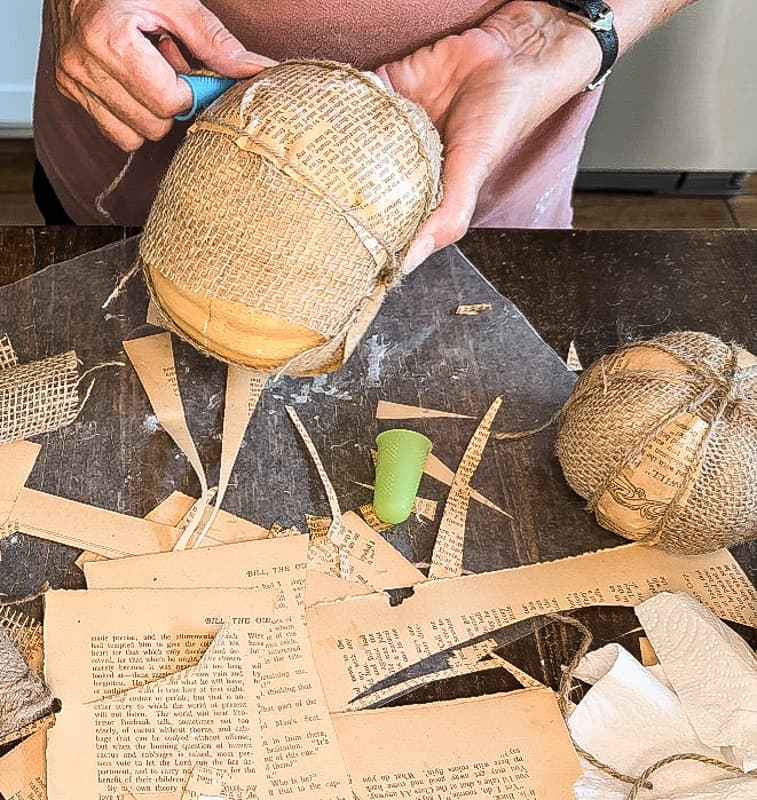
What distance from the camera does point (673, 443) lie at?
28.9 inches

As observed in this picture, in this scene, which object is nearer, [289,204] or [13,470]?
[289,204]

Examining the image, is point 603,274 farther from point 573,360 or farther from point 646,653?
point 646,653

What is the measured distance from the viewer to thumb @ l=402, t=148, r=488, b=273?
0.76 meters

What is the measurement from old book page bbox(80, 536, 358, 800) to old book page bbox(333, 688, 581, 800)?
2cm

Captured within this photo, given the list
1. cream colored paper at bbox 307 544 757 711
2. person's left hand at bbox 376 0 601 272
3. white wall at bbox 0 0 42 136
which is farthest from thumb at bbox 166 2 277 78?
white wall at bbox 0 0 42 136

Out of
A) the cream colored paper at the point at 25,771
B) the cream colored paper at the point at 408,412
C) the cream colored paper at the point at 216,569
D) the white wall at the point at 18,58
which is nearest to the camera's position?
the cream colored paper at the point at 25,771

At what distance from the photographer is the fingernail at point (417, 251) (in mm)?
752

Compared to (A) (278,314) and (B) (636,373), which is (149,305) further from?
(B) (636,373)

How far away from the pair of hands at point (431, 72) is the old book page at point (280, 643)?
23cm

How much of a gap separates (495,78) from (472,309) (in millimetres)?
192

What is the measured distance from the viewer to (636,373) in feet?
2.51

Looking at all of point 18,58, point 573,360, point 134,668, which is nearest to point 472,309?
point 573,360

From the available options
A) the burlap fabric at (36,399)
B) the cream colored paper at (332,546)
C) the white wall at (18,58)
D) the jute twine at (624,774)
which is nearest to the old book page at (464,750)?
the jute twine at (624,774)

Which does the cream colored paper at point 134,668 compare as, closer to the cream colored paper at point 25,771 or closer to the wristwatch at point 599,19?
the cream colored paper at point 25,771
